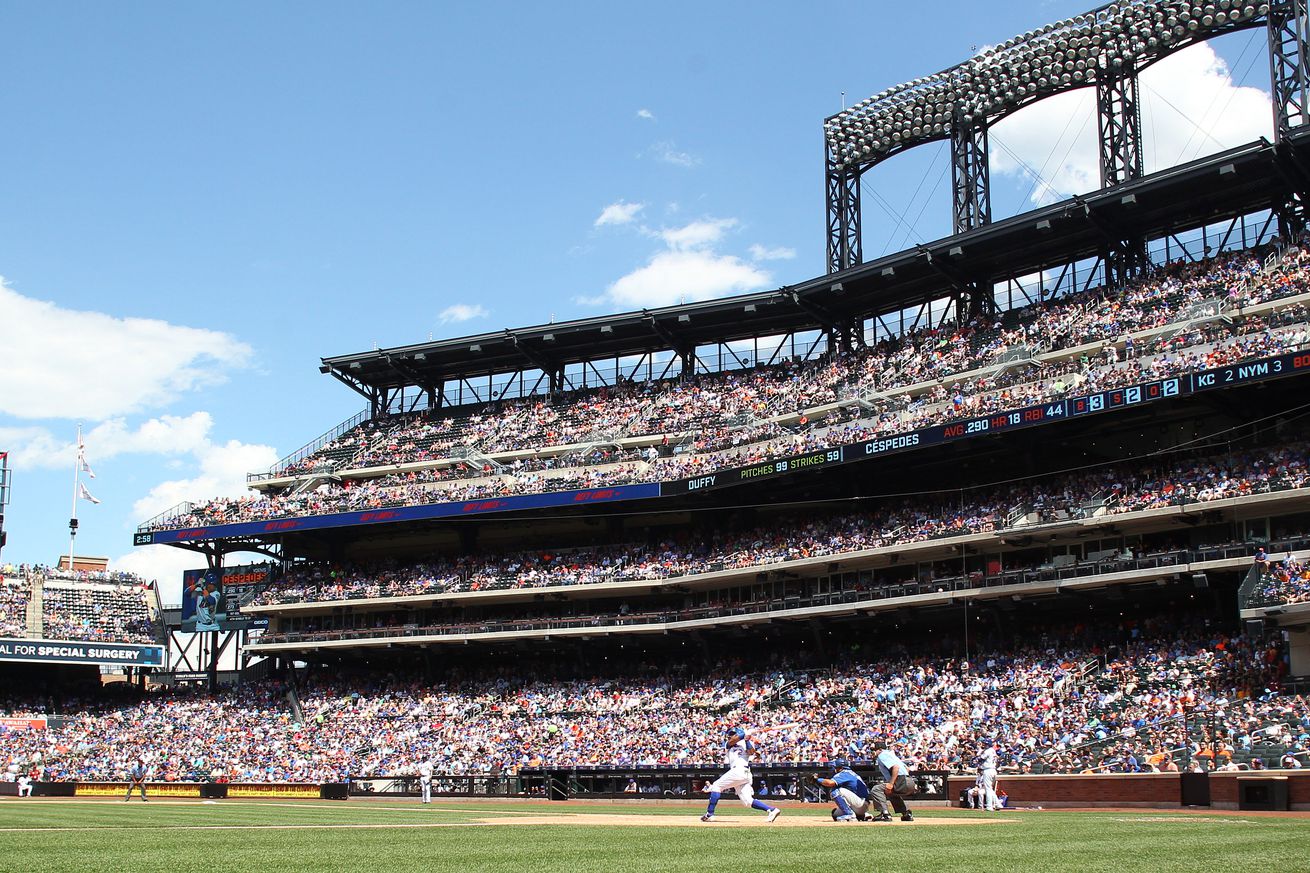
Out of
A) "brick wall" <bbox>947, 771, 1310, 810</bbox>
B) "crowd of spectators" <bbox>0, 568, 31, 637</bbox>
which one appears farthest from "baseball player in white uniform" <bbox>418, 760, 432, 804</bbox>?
"crowd of spectators" <bbox>0, 568, 31, 637</bbox>

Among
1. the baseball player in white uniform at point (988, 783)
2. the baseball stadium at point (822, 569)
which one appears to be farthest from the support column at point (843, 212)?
the baseball player in white uniform at point (988, 783)

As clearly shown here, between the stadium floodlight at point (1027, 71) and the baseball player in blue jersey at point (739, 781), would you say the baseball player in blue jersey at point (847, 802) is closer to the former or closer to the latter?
the baseball player in blue jersey at point (739, 781)

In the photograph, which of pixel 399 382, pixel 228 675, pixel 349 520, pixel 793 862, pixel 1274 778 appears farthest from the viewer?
pixel 399 382

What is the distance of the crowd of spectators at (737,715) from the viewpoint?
34.7 m

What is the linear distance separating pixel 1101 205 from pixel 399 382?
39500mm

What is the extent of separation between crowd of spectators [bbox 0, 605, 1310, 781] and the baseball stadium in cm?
20

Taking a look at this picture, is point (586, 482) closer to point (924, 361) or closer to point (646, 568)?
point (646, 568)

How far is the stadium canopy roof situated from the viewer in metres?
47.7

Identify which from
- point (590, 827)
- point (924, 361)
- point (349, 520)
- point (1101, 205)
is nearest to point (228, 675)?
point (349, 520)

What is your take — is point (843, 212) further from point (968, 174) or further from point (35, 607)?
point (35, 607)

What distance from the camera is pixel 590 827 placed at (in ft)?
66.3

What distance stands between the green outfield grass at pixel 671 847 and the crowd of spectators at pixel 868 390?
2492 centimetres

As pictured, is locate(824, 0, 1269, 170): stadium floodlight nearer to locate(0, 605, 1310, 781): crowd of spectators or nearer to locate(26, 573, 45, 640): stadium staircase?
locate(0, 605, 1310, 781): crowd of spectators

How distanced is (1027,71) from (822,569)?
75.6 feet
